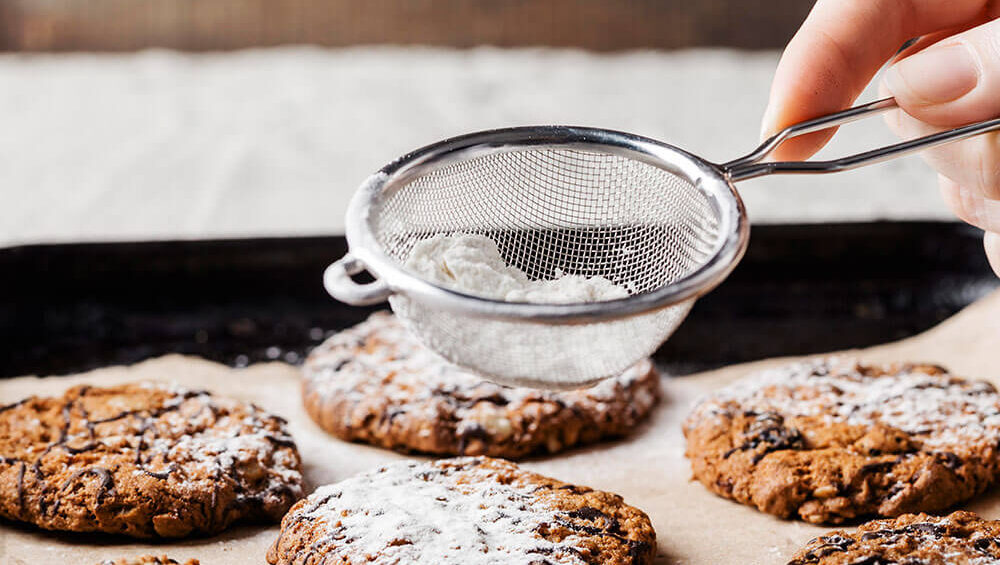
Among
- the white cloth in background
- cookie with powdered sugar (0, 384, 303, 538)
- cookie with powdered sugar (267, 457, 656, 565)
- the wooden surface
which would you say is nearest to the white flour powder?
cookie with powdered sugar (267, 457, 656, 565)

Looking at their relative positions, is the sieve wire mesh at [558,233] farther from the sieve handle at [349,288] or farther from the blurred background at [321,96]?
the blurred background at [321,96]

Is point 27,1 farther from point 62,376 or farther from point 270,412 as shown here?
point 270,412

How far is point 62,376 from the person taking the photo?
2.95 meters

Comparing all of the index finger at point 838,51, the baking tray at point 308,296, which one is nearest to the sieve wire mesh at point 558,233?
the index finger at point 838,51

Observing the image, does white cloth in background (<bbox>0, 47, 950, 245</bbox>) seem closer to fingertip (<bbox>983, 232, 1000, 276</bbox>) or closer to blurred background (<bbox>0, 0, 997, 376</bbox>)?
blurred background (<bbox>0, 0, 997, 376</bbox>)

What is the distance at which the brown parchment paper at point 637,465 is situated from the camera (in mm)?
2215

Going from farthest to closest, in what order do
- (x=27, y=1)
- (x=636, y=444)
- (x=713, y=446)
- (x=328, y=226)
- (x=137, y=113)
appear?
(x=27, y=1) → (x=137, y=113) → (x=328, y=226) → (x=636, y=444) → (x=713, y=446)

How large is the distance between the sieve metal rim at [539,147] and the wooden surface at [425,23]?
432 centimetres

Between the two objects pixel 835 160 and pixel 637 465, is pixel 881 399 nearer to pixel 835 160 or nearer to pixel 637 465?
pixel 637 465

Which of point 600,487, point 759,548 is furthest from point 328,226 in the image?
point 759,548

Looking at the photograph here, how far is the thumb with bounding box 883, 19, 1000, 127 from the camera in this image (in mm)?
1880

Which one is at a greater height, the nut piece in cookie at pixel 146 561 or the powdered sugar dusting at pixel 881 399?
the powdered sugar dusting at pixel 881 399

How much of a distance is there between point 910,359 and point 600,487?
1.09m

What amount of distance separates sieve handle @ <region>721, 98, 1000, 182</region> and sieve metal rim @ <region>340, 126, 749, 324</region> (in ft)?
0.14
